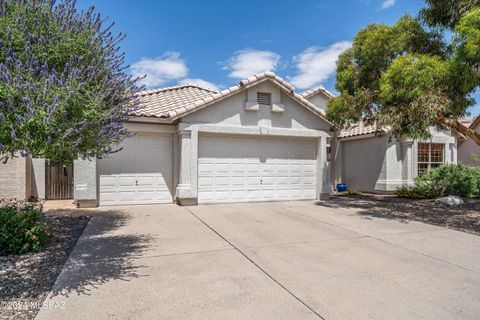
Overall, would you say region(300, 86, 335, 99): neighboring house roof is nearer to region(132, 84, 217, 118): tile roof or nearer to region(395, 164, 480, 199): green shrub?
region(132, 84, 217, 118): tile roof

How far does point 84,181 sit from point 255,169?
617 centimetres

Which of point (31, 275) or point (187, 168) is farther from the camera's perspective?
point (187, 168)

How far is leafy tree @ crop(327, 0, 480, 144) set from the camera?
317 inches

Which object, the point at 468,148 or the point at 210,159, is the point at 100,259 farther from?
the point at 468,148

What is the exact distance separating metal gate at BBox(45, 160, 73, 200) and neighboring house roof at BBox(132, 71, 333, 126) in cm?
468

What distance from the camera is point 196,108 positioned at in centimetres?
1101

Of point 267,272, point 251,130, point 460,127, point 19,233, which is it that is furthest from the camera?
point 251,130

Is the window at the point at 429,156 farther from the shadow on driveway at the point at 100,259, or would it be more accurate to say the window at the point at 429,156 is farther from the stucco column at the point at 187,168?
the shadow on driveway at the point at 100,259

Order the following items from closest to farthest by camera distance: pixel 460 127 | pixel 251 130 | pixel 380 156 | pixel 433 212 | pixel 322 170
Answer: pixel 460 127, pixel 433 212, pixel 251 130, pixel 322 170, pixel 380 156

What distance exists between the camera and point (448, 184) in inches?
559

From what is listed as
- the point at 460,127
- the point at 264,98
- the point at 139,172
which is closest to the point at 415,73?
the point at 460,127

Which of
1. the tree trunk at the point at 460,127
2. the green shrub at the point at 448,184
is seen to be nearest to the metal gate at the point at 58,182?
the tree trunk at the point at 460,127

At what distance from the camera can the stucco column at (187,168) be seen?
10.9 meters

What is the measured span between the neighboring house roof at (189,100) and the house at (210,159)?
0.04 m
